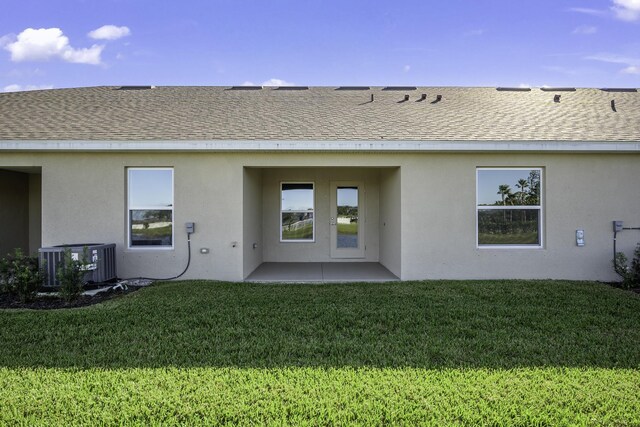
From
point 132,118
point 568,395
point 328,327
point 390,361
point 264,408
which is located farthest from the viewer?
point 132,118

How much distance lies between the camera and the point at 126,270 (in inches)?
319

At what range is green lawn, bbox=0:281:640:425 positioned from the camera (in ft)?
9.61

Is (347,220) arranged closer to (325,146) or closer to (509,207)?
(325,146)

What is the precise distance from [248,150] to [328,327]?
432cm

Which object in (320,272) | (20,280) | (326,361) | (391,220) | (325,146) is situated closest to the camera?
(326,361)

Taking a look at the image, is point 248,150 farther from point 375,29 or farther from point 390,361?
point 375,29

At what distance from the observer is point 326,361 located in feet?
12.5

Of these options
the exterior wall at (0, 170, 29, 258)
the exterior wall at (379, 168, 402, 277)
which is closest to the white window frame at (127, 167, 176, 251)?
the exterior wall at (0, 170, 29, 258)

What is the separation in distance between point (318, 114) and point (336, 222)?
3023 mm

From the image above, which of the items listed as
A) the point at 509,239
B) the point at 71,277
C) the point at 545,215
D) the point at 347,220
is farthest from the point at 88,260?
the point at 545,215

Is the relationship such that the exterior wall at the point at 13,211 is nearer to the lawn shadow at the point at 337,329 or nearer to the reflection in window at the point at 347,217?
the lawn shadow at the point at 337,329

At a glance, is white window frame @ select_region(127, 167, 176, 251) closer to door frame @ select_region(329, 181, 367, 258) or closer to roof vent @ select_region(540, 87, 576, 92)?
door frame @ select_region(329, 181, 367, 258)

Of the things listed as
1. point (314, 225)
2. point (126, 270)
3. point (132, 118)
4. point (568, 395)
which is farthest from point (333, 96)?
point (568, 395)

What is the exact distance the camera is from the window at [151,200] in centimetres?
819
